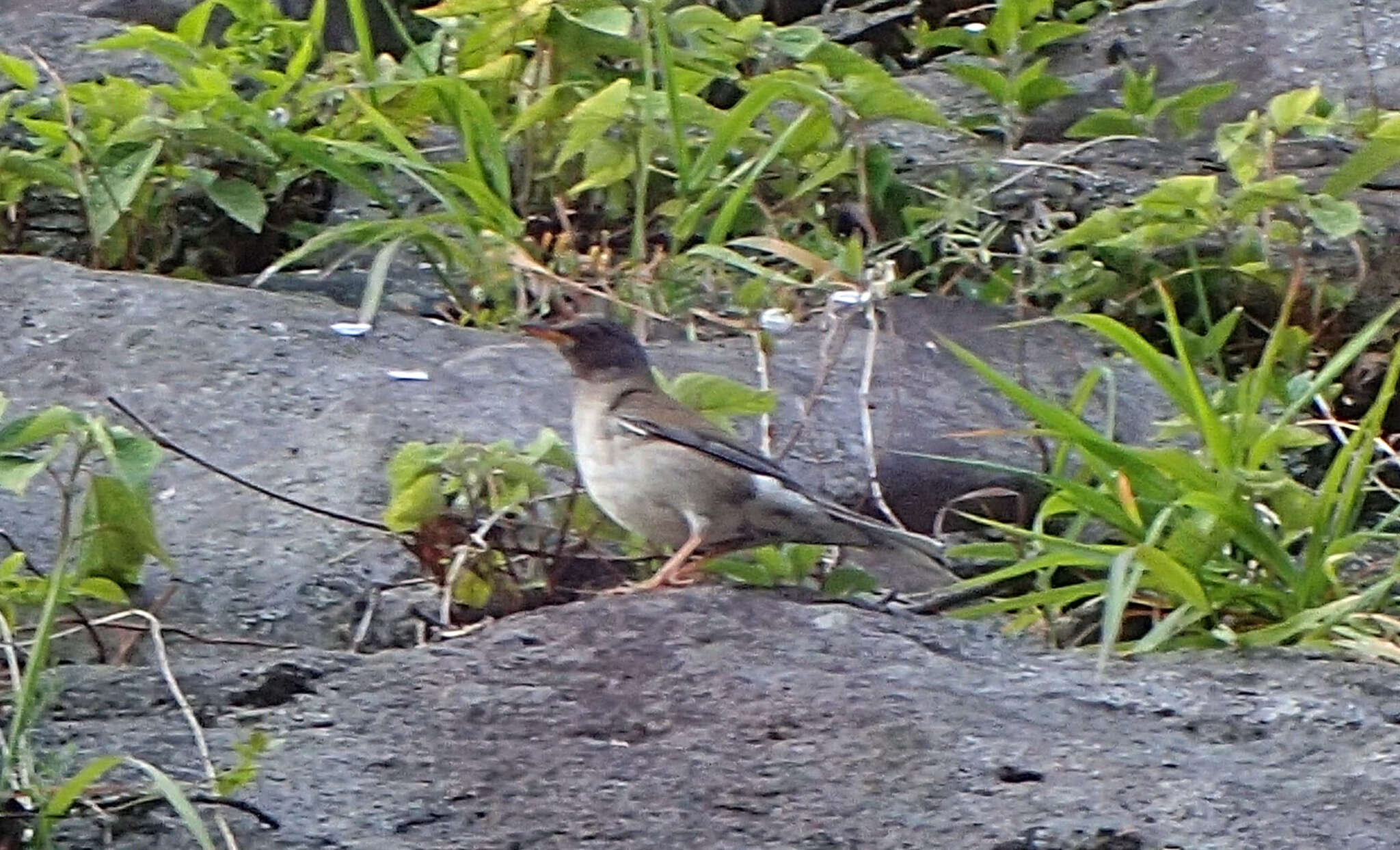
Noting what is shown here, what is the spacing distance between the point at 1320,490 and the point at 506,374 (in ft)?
6.39

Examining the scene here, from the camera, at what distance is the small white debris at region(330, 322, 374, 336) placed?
5188mm

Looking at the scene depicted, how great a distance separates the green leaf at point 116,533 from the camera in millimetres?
3645

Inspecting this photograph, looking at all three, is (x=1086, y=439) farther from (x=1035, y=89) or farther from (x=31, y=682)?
(x=1035, y=89)

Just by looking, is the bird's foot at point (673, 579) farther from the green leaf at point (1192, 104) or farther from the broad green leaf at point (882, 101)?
the green leaf at point (1192, 104)

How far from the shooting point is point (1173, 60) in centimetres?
733

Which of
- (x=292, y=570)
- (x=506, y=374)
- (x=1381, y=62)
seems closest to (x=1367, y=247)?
(x=1381, y=62)

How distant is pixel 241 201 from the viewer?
18.8ft

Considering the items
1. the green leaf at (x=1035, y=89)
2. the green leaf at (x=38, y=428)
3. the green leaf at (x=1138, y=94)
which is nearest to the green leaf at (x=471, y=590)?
the green leaf at (x=38, y=428)

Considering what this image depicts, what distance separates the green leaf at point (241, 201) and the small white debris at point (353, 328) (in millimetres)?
576

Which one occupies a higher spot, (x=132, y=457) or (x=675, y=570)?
(x=132, y=457)

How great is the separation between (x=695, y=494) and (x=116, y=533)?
1.09m

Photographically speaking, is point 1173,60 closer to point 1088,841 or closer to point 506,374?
point 506,374

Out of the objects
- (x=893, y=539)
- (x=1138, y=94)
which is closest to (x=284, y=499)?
(x=893, y=539)

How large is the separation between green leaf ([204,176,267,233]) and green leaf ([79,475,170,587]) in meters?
2.00
